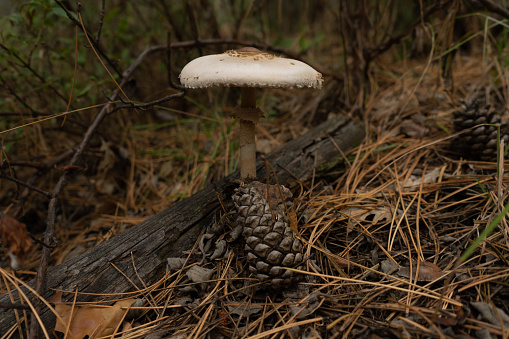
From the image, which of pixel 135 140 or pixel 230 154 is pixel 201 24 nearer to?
pixel 135 140

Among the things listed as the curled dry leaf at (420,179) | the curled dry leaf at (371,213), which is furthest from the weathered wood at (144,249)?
the curled dry leaf at (420,179)

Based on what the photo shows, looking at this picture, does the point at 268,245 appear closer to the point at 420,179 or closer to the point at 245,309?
the point at 245,309

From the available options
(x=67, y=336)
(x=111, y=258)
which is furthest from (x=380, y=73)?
(x=67, y=336)

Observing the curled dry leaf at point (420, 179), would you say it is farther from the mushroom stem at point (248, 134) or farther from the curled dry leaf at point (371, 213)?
the mushroom stem at point (248, 134)

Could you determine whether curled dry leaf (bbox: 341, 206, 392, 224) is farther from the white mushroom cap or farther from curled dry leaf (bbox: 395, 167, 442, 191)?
the white mushroom cap

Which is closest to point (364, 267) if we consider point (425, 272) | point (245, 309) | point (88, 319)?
point (425, 272)
